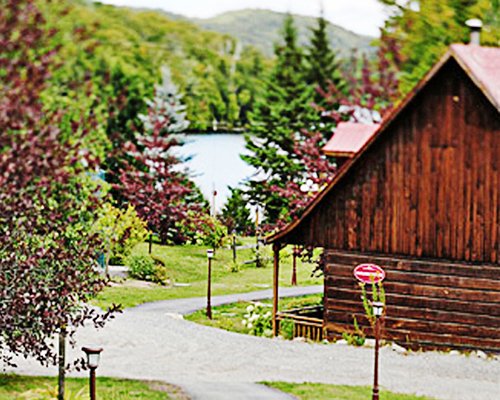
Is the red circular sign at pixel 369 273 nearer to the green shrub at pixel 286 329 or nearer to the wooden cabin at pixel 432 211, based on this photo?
the wooden cabin at pixel 432 211

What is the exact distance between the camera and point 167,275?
127 ft

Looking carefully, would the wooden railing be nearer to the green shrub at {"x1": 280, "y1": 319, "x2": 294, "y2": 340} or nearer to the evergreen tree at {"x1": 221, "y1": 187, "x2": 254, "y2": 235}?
the green shrub at {"x1": 280, "y1": 319, "x2": 294, "y2": 340}

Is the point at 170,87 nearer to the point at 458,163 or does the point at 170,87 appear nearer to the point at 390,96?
the point at 390,96

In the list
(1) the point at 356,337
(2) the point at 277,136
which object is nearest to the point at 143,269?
(1) the point at 356,337

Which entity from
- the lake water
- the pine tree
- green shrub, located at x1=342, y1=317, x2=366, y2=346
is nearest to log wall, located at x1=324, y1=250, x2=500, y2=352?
A: green shrub, located at x1=342, y1=317, x2=366, y2=346

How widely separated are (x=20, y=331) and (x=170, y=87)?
117 feet

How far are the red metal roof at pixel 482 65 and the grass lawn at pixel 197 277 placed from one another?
13474 millimetres

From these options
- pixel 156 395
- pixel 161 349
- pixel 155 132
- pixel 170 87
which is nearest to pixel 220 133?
pixel 170 87

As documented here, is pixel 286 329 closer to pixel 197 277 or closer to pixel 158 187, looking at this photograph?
pixel 197 277

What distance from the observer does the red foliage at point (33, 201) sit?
12336 millimetres

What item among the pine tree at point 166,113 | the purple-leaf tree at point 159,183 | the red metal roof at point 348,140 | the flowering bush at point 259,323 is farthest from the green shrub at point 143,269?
the red metal roof at point 348,140

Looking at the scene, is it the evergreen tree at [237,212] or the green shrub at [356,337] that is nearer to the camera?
the green shrub at [356,337]

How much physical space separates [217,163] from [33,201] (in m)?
49.4

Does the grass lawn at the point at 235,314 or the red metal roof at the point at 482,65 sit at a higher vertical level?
the red metal roof at the point at 482,65
